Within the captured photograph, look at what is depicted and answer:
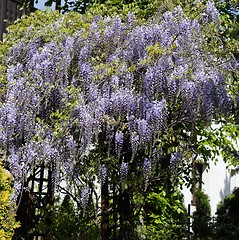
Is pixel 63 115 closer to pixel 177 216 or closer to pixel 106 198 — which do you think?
pixel 106 198

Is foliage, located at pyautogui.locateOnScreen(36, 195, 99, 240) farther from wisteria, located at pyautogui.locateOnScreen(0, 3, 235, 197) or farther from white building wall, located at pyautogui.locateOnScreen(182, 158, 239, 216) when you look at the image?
white building wall, located at pyautogui.locateOnScreen(182, 158, 239, 216)

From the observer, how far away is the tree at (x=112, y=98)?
5352 millimetres

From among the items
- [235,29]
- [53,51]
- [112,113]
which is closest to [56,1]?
[235,29]

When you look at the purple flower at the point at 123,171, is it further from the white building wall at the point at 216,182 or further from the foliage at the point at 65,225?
the white building wall at the point at 216,182

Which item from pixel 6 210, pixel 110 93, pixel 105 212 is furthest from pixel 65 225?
pixel 110 93

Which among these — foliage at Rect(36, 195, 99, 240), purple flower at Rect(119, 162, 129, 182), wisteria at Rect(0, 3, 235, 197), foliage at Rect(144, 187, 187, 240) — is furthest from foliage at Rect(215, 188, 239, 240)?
purple flower at Rect(119, 162, 129, 182)

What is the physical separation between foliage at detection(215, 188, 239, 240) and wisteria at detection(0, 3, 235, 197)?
4.82m

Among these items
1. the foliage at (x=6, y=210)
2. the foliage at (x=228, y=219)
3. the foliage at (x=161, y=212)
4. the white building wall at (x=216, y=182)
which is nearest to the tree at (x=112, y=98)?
the foliage at (x=6, y=210)

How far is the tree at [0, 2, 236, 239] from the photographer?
5.35m

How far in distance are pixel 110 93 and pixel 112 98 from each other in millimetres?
87

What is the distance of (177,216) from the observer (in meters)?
9.89

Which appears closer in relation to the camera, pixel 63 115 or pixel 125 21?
pixel 63 115

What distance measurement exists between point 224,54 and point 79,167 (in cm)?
182

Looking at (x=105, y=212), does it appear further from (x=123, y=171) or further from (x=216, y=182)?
(x=216, y=182)
